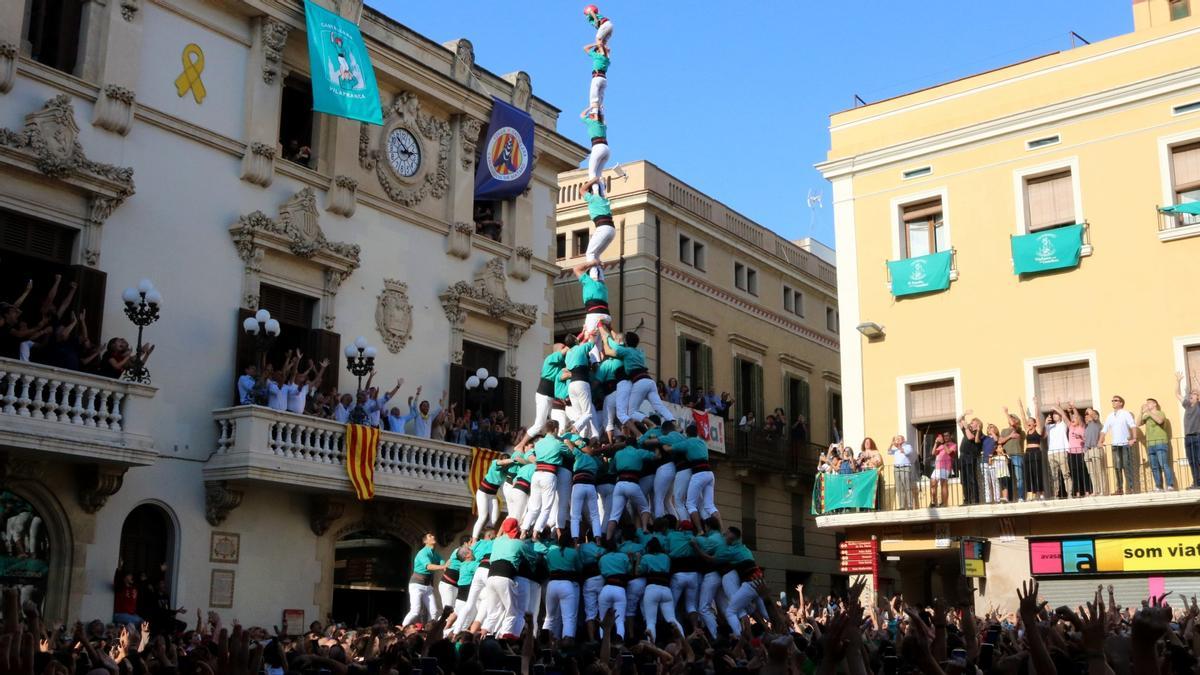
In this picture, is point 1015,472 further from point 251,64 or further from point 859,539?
point 251,64

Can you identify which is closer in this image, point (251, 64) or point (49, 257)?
point (49, 257)

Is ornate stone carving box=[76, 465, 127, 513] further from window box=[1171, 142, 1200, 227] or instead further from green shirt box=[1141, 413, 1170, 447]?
window box=[1171, 142, 1200, 227]

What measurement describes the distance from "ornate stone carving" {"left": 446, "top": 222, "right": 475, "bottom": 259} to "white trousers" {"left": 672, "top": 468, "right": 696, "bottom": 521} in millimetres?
11585

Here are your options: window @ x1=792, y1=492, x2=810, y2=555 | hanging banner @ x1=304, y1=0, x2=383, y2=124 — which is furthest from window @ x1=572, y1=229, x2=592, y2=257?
hanging banner @ x1=304, y1=0, x2=383, y2=124

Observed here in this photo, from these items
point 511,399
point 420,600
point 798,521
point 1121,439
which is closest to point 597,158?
point 420,600

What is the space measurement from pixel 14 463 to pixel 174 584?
3502 mm

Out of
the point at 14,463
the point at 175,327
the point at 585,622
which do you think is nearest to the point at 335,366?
the point at 175,327

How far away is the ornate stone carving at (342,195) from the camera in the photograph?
79.5 ft

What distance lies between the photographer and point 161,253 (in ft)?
68.9

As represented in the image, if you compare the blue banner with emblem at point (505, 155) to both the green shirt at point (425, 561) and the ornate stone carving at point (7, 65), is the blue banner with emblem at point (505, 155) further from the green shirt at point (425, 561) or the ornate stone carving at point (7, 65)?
the green shirt at point (425, 561)

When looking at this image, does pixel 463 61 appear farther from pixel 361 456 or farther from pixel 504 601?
pixel 504 601

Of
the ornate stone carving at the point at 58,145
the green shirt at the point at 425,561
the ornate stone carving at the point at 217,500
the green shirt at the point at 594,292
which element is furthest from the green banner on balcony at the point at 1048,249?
the ornate stone carving at the point at 58,145

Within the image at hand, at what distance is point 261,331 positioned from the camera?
22.3 m

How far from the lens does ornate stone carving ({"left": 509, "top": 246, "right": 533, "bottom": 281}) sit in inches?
1124
